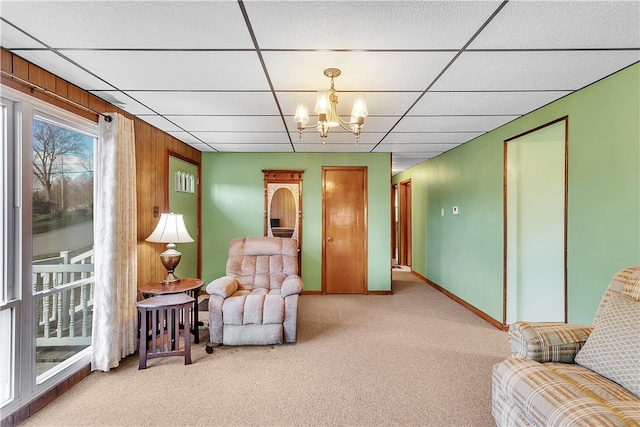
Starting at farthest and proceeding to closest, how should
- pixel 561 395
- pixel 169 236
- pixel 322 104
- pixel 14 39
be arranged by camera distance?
pixel 169 236 → pixel 322 104 → pixel 14 39 → pixel 561 395

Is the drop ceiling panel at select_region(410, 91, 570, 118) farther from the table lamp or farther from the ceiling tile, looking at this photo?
the table lamp

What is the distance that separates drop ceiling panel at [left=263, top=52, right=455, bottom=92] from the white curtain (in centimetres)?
158

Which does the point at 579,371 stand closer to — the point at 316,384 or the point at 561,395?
the point at 561,395

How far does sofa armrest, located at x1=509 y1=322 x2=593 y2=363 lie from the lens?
1834 millimetres

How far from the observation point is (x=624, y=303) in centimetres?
171

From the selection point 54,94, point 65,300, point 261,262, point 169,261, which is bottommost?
point 65,300

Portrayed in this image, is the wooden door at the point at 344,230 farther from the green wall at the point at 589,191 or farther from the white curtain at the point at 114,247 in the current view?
the white curtain at the point at 114,247

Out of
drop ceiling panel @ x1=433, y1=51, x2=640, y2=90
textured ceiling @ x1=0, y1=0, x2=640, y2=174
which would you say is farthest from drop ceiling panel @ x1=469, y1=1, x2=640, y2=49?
drop ceiling panel @ x1=433, y1=51, x2=640, y2=90

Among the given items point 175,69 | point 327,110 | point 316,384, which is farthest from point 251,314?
point 175,69

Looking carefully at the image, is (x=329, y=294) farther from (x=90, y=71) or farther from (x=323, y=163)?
(x=90, y=71)

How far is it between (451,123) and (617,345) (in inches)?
98.3

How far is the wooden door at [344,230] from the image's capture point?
202 inches

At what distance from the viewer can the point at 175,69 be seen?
6.93ft

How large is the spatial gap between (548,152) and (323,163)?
304 cm
